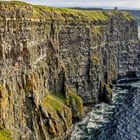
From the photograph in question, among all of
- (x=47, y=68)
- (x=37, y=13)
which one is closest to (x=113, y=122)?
(x=47, y=68)

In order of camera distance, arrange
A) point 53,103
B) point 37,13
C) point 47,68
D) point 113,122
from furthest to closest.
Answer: point 113,122 < point 37,13 < point 47,68 < point 53,103

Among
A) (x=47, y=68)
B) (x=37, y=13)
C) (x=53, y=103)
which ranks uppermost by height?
(x=37, y=13)

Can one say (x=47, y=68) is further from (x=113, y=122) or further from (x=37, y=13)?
(x=113, y=122)

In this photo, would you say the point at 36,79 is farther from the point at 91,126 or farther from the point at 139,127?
the point at 139,127

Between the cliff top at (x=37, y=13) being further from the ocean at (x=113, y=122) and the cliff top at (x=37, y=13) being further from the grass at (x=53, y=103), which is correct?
the ocean at (x=113, y=122)

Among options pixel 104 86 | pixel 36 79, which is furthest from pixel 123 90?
pixel 36 79

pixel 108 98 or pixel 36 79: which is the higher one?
pixel 36 79

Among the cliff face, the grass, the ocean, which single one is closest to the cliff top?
the cliff face

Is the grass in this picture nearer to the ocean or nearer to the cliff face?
the cliff face
